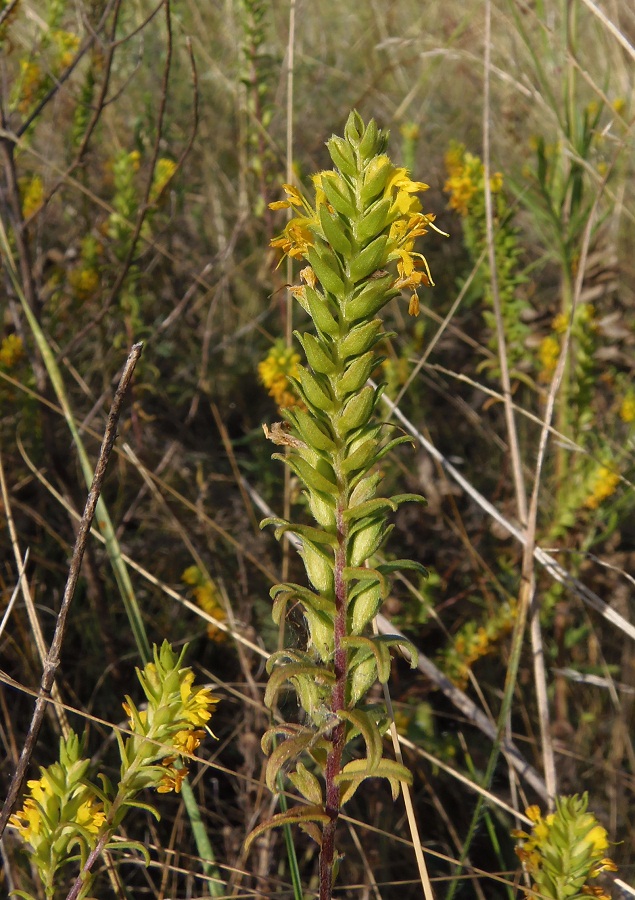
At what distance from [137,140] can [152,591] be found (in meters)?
1.56

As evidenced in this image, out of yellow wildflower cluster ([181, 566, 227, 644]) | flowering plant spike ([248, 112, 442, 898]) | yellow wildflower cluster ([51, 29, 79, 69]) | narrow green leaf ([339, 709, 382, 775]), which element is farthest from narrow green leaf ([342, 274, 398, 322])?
yellow wildflower cluster ([51, 29, 79, 69])

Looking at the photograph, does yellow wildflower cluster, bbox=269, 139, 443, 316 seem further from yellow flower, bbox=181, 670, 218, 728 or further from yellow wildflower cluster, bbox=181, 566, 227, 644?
yellow wildflower cluster, bbox=181, 566, 227, 644

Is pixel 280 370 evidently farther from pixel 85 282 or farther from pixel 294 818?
pixel 294 818

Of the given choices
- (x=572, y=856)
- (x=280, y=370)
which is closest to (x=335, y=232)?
(x=572, y=856)

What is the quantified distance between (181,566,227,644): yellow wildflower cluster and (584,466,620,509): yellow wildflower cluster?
39.6 inches

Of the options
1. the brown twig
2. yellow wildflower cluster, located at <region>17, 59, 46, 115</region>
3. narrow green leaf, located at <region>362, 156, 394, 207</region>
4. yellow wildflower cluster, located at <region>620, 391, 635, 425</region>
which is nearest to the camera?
narrow green leaf, located at <region>362, 156, 394, 207</region>

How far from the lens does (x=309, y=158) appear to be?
11.4ft

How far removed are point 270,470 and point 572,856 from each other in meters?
1.66

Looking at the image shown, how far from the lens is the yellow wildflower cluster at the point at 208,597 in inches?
82.0

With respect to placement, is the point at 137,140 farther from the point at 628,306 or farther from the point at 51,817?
the point at 51,817

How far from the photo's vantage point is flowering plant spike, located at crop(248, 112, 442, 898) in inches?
31.7

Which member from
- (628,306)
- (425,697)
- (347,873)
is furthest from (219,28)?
(347,873)

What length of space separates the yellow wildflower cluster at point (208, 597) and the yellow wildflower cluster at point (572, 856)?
3.65 feet

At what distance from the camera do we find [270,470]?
2584mm
